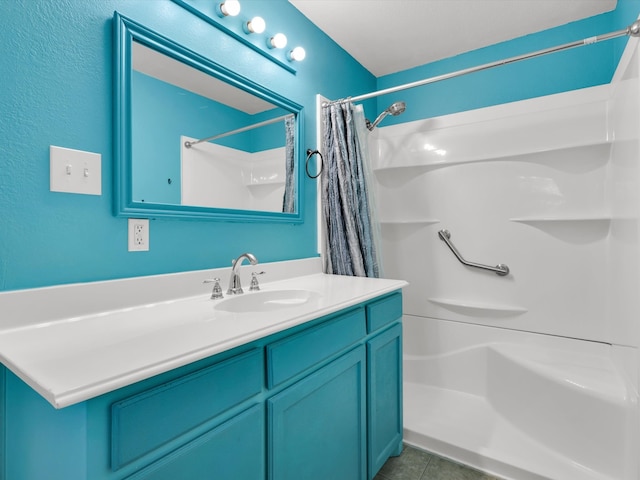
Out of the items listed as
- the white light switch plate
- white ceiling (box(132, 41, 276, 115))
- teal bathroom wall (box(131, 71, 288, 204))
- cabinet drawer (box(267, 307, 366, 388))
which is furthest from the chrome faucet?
white ceiling (box(132, 41, 276, 115))

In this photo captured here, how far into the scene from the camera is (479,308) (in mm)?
2287

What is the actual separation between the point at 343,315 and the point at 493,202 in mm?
1538

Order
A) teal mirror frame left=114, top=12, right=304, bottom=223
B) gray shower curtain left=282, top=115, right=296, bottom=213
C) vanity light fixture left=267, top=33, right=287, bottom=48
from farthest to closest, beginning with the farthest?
1. gray shower curtain left=282, top=115, right=296, bottom=213
2. vanity light fixture left=267, top=33, right=287, bottom=48
3. teal mirror frame left=114, top=12, right=304, bottom=223

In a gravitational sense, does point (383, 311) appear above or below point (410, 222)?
below

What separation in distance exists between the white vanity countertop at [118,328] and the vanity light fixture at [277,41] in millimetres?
1152

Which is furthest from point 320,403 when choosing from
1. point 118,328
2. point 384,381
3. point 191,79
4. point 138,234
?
point 191,79

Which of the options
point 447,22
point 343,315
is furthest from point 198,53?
point 447,22

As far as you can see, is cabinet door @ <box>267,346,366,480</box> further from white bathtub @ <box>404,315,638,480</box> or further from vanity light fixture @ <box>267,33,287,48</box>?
vanity light fixture @ <box>267,33,287,48</box>

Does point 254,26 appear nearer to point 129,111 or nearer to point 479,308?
point 129,111

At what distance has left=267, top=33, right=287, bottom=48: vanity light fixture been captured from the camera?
1709 millimetres

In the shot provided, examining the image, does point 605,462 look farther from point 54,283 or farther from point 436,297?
point 54,283

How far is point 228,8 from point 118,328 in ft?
4.32

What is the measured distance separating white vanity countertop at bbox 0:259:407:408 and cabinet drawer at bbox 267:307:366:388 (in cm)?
7

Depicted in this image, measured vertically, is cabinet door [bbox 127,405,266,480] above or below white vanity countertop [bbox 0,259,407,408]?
below
